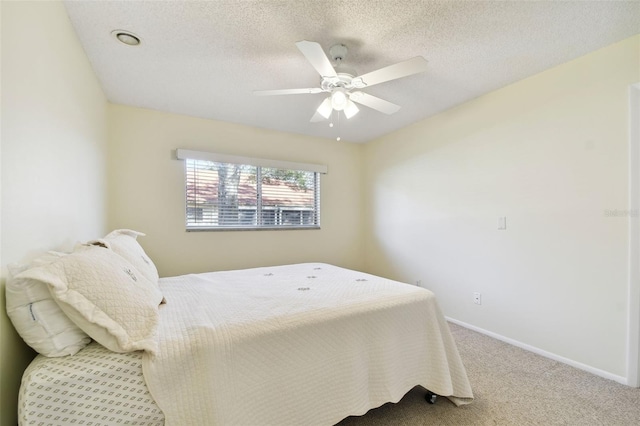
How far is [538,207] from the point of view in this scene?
2404 mm

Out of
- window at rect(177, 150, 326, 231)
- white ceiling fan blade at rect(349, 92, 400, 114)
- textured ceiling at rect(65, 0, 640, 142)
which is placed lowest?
window at rect(177, 150, 326, 231)

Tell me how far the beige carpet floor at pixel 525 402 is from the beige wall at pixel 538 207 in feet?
0.77

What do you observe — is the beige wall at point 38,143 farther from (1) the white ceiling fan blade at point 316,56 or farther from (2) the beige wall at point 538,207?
(2) the beige wall at point 538,207

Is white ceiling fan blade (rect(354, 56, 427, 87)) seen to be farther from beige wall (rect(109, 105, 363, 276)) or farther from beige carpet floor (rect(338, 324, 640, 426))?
beige wall (rect(109, 105, 363, 276))

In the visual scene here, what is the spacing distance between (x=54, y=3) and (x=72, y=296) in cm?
151

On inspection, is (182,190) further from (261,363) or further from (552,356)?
(552,356)

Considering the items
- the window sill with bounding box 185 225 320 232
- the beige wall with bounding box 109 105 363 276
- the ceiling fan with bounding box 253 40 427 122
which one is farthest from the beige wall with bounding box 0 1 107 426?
the window sill with bounding box 185 225 320 232

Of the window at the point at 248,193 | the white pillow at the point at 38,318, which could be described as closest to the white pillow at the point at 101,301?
the white pillow at the point at 38,318

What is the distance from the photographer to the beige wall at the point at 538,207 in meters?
2.02

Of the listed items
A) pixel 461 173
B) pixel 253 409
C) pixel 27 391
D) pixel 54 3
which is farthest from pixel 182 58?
pixel 461 173

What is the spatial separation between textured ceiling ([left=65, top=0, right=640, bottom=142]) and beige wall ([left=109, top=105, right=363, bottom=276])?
0.43m

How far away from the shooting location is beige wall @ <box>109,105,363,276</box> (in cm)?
297

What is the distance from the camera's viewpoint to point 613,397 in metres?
1.80

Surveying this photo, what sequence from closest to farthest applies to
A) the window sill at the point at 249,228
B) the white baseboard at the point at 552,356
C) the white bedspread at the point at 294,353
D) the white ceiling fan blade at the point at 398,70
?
the white bedspread at the point at 294,353 < the white ceiling fan blade at the point at 398,70 < the white baseboard at the point at 552,356 < the window sill at the point at 249,228
